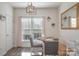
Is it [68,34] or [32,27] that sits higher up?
[32,27]

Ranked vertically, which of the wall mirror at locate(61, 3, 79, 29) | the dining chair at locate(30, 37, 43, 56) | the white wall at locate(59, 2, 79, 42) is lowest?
the dining chair at locate(30, 37, 43, 56)

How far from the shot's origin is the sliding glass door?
2.07m

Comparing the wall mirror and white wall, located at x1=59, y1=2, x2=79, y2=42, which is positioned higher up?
the wall mirror

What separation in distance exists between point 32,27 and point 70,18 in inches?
26.3

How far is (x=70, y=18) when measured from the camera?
2.30 meters

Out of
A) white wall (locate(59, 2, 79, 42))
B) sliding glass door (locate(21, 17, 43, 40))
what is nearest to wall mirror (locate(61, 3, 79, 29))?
white wall (locate(59, 2, 79, 42))

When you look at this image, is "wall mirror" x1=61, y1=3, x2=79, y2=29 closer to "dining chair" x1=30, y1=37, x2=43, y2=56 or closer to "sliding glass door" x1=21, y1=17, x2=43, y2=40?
"sliding glass door" x1=21, y1=17, x2=43, y2=40

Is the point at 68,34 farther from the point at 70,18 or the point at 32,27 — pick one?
the point at 32,27

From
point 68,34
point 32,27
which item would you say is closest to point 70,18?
point 68,34

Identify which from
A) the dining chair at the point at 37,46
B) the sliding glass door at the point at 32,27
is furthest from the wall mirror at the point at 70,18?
the dining chair at the point at 37,46

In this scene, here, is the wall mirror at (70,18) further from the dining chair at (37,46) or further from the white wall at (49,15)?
the dining chair at (37,46)

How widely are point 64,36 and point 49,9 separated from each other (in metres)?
0.51

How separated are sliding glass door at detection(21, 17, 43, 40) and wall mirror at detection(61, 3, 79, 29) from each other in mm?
400

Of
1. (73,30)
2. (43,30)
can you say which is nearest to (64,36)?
(73,30)
